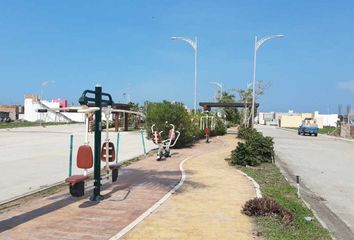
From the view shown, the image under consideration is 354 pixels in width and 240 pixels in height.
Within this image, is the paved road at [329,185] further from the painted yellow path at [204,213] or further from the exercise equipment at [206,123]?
the exercise equipment at [206,123]

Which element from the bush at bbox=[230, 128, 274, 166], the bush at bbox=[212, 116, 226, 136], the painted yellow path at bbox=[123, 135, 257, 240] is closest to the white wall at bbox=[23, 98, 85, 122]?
the bush at bbox=[212, 116, 226, 136]

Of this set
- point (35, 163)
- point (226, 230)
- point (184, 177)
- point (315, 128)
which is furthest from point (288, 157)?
point (315, 128)

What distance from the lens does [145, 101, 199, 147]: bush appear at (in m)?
24.2

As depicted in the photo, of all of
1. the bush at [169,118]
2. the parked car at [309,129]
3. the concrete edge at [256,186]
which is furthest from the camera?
the parked car at [309,129]

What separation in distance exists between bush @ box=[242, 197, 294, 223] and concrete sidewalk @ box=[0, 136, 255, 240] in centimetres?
24

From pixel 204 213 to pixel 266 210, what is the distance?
3.80 ft

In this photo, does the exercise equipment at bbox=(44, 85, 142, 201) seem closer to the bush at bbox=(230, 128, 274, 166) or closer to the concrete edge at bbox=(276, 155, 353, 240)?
the concrete edge at bbox=(276, 155, 353, 240)

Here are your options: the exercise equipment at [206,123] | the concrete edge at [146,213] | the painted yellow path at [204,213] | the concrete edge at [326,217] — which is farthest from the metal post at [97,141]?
the exercise equipment at [206,123]

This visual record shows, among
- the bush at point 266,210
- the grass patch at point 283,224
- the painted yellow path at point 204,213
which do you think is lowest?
the grass patch at point 283,224

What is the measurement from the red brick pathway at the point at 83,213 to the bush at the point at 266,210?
6.55 ft

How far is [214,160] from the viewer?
18.5 metres

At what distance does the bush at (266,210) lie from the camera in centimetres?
848

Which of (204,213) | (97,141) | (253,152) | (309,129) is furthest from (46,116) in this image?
(204,213)

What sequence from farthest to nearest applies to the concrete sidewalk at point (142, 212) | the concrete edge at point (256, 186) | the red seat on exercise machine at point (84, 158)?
the concrete edge at point (256, 186) < the red seat on exercise machine at point (84, 158) < the concrete sidewalk at point (142, 212)
